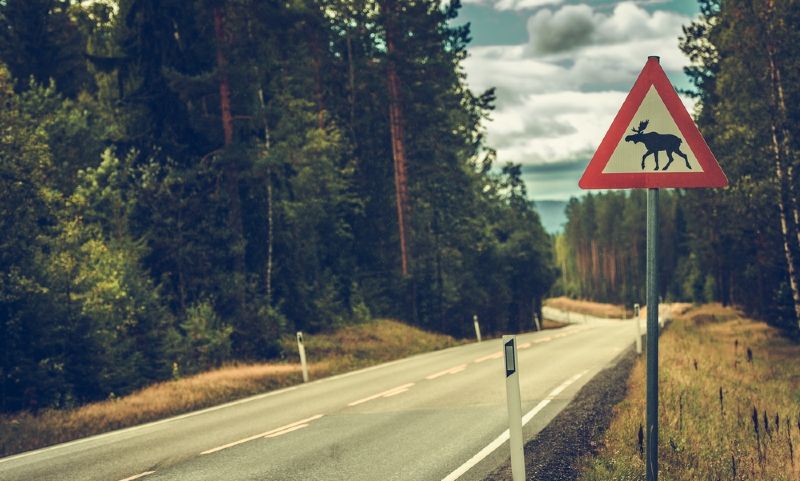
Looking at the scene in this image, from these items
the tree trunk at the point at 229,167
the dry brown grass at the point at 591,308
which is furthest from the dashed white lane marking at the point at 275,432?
the dry brown grass at the point at 591,308

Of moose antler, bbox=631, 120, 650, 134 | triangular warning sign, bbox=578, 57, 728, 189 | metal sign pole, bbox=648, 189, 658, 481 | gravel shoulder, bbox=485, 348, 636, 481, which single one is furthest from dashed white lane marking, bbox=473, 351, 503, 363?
moose antler, bbox=631, 120, 650, 134

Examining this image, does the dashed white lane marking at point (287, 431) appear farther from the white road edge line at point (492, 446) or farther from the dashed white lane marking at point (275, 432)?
the white road edge line at point (492, 446)

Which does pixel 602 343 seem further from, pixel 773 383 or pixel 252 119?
pixel 252 119

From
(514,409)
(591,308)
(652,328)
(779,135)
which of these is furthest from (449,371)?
(591,308)

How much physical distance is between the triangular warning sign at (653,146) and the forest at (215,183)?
1241 cm

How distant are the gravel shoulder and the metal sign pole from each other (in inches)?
75.9

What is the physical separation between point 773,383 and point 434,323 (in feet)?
80.7

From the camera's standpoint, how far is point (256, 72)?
20.9 meters

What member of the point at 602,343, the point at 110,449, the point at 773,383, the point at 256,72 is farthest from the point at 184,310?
the point at 773,383

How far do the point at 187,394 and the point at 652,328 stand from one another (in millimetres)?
11228

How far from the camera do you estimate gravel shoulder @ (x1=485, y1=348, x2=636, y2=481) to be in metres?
6.12

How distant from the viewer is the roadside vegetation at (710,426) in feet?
19.6

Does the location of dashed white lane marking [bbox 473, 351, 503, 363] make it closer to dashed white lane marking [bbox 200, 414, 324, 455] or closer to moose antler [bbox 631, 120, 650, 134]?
dashed white lane marking [bbox 200, 414, 324, 455]

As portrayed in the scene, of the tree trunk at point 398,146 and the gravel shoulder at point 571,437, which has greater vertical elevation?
the tree trunk at point 398,146
